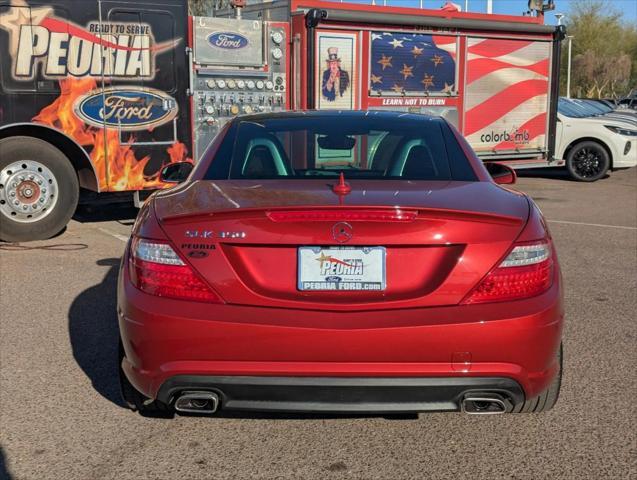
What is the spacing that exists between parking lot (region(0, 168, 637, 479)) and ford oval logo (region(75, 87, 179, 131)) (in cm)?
338

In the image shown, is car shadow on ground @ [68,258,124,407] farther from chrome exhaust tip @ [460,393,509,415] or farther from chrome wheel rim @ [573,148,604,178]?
chrome wheel rim @ [573,148,604,178]

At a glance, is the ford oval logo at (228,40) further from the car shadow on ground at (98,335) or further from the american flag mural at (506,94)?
the american flag mural at (506,94)

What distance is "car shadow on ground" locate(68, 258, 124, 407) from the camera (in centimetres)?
433

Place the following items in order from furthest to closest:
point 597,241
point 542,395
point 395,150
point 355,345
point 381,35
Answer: point 381,35, point 597,241, point 395,150, point 542,395, point 355,345

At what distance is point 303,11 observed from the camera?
10.1 m

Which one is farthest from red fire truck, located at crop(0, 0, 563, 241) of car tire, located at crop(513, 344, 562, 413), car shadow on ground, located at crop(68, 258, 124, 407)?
car tire, located at crop(513, 344, 562, 413)

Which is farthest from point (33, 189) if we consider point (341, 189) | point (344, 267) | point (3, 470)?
point (344, 267)

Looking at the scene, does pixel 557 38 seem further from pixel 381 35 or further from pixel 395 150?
pixel 395 150

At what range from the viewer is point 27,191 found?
8.25 m

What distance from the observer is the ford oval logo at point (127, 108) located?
834 centimetres

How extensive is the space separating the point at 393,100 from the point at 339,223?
8.40 metres

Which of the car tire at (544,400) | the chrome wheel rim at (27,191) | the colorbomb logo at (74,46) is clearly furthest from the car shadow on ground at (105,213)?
the car tire at (544,400)

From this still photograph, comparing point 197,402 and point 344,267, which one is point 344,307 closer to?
point 344,267

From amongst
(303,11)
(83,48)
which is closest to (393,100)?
(303,11)
